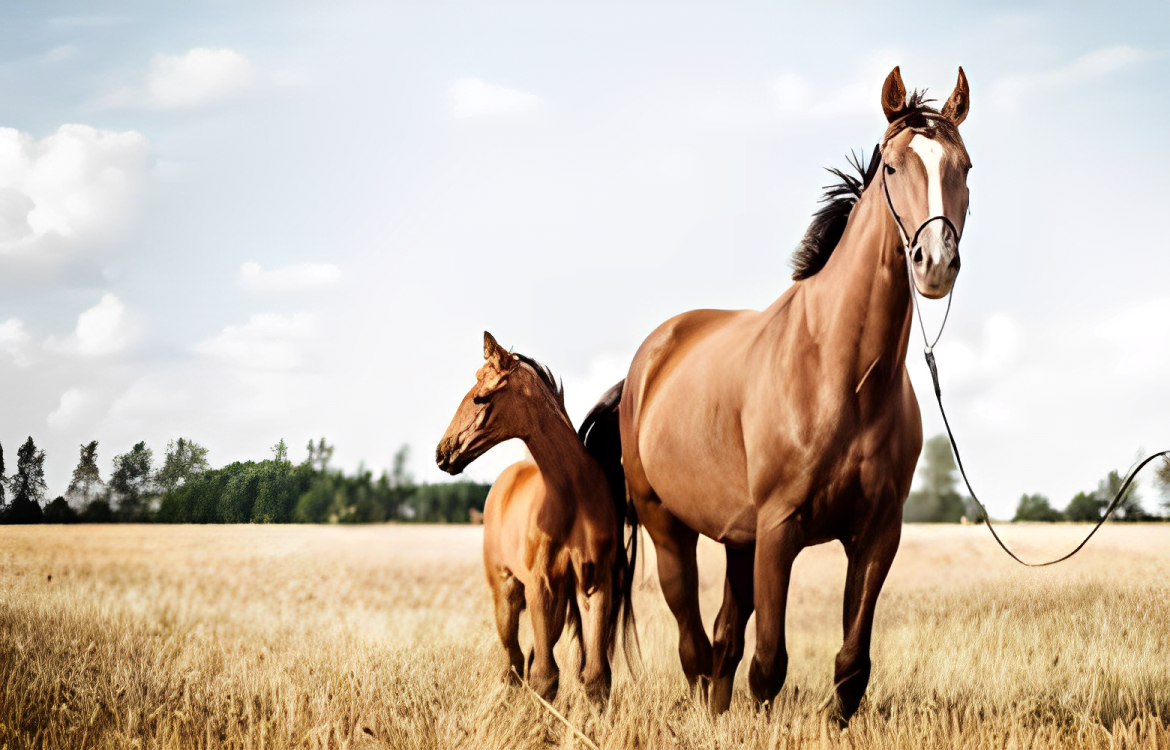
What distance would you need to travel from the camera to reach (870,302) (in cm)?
445

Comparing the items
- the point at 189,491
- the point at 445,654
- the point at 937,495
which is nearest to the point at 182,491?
the point at 189,491

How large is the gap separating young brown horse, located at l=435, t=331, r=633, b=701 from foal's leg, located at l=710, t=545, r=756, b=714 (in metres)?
0.65

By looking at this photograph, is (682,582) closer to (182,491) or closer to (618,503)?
(618,503)

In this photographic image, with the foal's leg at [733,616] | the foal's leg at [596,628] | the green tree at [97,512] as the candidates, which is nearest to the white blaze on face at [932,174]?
the foal's leg at [733,616]

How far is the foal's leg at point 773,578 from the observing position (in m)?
4.46

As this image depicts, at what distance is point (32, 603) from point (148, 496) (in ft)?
3.65

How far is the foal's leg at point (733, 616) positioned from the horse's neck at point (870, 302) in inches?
64.4

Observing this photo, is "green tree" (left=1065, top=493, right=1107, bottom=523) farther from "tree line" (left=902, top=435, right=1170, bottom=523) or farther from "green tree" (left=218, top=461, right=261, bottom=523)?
"green tree" (left=218, top=461, right=261, bottom=523)

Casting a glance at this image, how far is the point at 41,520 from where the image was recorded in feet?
24.9

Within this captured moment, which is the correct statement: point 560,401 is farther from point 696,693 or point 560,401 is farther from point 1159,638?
point 1159,638

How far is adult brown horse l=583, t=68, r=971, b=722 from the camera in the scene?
164 inches

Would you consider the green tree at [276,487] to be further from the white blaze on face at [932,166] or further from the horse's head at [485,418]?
the white blaze on face at [932,166]

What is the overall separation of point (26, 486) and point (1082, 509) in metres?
12.5

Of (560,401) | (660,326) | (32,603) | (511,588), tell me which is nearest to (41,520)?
(32,603)
